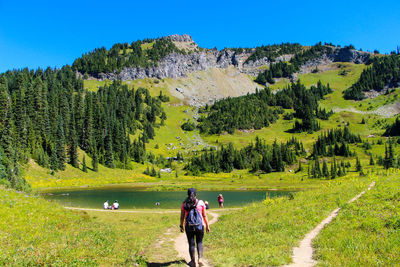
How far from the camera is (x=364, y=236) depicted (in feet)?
42.0

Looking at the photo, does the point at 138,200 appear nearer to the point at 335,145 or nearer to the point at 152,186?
the point at 152,186

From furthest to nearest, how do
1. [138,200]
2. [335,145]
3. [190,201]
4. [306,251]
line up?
Answer: [335,145] < [138,200] < [306,251] < [190,201]

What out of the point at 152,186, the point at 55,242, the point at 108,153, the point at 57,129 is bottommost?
the point at 152,186

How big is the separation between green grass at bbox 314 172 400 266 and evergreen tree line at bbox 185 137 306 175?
126586 millimetres

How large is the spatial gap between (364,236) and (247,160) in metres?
154

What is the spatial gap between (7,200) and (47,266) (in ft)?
46.2

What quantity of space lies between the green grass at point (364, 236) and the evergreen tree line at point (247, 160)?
127 meters

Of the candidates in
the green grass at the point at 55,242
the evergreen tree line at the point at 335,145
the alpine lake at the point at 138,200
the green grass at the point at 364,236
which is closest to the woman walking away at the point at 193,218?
the green grass at the point at 55,242

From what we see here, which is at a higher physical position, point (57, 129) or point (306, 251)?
point (57, 129)

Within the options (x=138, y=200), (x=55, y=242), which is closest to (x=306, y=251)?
(x=55, y=242)

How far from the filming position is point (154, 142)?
644ft

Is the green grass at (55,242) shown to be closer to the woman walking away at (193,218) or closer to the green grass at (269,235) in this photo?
the woman walking away at (193,218)

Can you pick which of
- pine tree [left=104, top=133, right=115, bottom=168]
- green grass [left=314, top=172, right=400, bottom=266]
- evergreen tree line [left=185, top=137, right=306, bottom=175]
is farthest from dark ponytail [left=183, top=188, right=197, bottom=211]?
evergreen tree line [left=185, top=137, right=306, bottom=175]

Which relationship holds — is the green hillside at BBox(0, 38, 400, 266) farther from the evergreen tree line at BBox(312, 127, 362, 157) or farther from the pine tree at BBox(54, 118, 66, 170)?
the evergreen tree line at BBox(312, 127, 362, 157)
